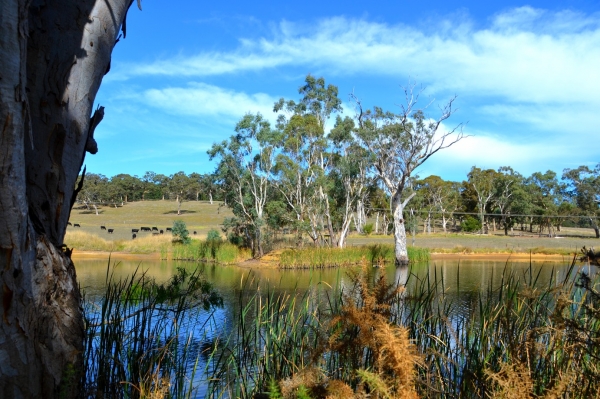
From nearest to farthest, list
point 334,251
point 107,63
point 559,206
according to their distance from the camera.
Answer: point 107,63 → point 334,251 → point 559,206

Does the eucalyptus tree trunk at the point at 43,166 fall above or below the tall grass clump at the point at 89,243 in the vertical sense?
above

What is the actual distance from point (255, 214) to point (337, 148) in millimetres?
7711

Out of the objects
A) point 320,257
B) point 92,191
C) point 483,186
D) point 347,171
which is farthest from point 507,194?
point 92,191

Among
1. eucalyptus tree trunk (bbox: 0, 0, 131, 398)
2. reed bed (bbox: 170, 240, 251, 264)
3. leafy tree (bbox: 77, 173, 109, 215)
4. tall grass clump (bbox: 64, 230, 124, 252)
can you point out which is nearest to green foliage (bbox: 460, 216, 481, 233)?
reed bed (bbox: 170, 240, 251, 264)

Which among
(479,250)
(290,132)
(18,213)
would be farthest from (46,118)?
(479,250)

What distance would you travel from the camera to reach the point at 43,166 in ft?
6.49

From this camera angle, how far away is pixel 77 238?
26.2 meters

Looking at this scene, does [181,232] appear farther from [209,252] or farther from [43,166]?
[43,166]

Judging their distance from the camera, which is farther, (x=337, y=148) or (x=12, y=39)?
(x=337, y=148)

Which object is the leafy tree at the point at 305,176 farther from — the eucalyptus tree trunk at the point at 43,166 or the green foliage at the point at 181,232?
the eucalyptus tree trunk at the point at 43,166

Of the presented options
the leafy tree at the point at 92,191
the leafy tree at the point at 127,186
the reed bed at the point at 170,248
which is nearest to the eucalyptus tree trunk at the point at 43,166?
the reed bed at the point at 170,248

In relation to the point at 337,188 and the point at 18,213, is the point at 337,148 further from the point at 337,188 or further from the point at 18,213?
the point at 18,213

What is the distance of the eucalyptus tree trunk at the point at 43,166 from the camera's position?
1.55 meters

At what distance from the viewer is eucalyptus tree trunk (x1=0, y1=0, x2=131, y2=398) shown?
1547mm
